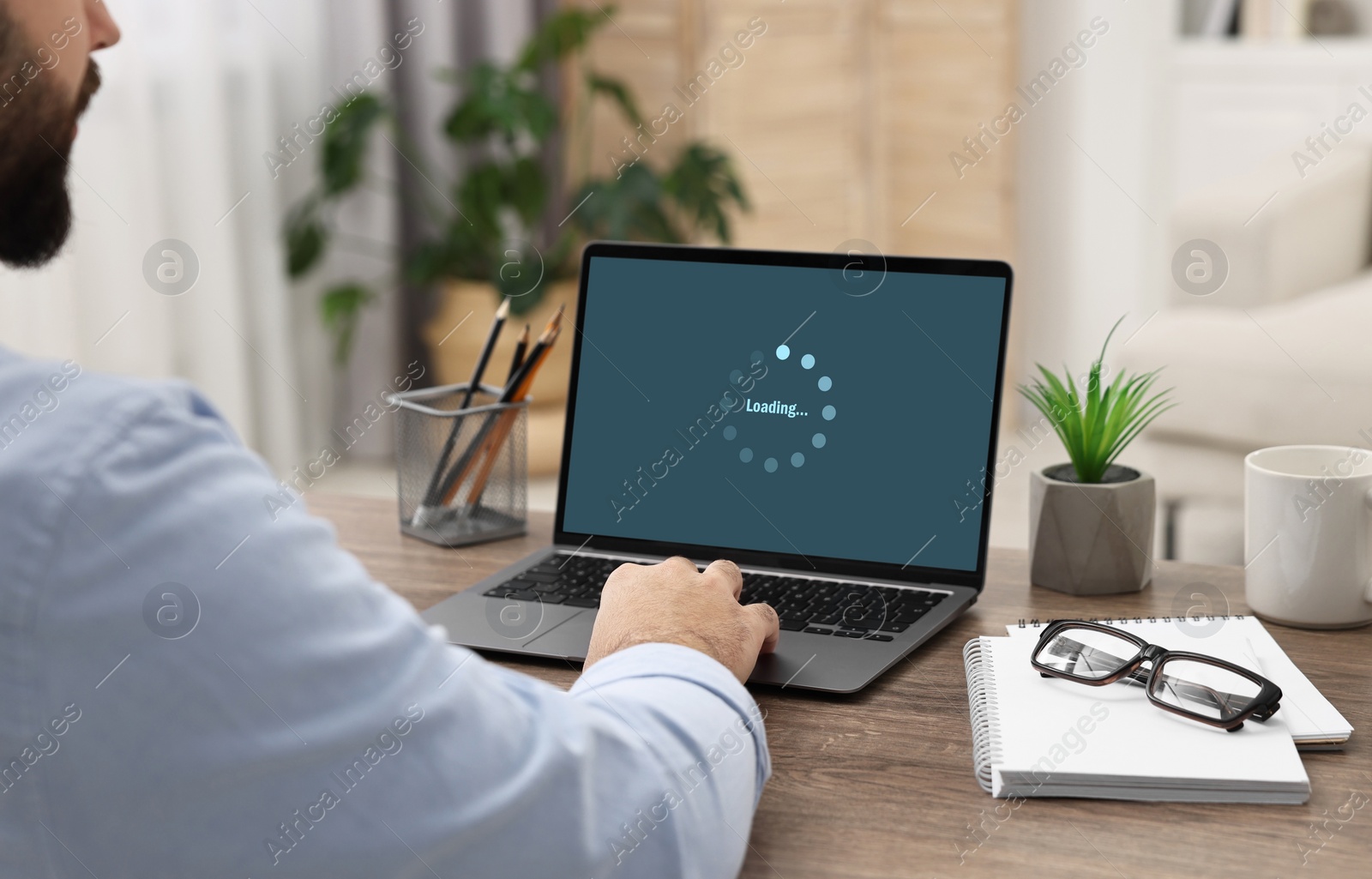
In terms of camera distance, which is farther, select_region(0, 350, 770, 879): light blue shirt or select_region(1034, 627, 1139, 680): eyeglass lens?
select_region(1034, 627, 1139, 680): eyeglass lens

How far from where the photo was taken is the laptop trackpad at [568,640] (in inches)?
37.8

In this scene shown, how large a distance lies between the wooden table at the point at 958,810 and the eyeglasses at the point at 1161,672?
51 mm

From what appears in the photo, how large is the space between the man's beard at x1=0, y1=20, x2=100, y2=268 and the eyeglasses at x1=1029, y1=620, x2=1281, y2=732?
Result: 632 millimetres

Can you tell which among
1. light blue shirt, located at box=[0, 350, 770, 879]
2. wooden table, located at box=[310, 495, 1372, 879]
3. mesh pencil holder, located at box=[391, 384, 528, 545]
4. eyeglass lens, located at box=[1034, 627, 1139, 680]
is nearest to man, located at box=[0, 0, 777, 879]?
light blue shirt, located at box=[0, 350, 770, 879]

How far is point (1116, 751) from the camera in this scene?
76 cm

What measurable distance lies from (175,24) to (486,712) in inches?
109

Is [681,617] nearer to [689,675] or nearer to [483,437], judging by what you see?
[689,675]

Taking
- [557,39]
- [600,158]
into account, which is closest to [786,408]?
[557,39]

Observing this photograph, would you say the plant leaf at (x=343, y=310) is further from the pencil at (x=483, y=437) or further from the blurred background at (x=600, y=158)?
the pencil at (x=483, y=437)

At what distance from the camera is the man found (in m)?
0.51

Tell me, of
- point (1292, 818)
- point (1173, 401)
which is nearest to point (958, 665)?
point (1292, 818)

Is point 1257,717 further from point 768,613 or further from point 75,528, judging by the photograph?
point 75,528

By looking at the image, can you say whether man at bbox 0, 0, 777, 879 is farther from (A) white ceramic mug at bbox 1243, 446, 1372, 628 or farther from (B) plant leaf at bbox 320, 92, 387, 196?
(B) plant leaf at bbox 320, 92, 387, 196

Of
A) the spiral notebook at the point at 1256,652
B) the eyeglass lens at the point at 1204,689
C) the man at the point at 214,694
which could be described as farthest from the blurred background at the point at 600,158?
the man at the point at 214,694
